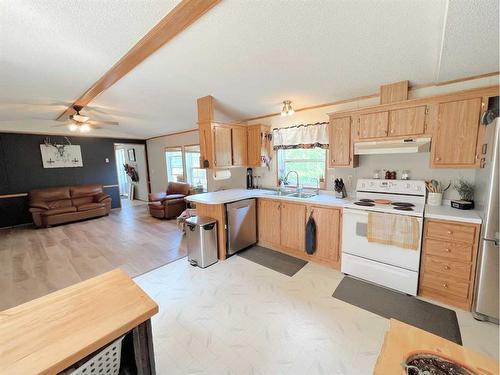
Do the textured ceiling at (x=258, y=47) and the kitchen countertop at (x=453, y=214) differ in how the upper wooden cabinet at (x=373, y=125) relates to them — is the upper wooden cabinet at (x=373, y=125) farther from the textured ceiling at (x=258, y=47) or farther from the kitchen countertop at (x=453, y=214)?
the kitchen countertop at (x=453, y=214)

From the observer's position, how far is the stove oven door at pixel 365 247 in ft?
7.59

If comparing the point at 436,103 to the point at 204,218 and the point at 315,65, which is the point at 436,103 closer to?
the point at 315,65

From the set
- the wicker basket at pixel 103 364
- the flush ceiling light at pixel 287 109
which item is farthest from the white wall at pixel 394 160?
the wicker basket at pixel 103 364

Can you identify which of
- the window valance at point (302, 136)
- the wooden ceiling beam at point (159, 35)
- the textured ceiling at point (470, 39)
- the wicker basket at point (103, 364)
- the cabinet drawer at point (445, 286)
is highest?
the wooden ceiling beam at point (159, 35)

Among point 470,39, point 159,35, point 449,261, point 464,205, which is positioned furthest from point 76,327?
point 464,205

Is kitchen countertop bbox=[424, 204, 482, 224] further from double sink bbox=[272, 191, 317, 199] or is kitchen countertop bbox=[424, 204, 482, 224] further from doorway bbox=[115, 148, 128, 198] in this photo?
doorway bbox=[115, 148, 128, 198]

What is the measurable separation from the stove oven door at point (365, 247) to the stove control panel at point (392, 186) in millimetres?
588

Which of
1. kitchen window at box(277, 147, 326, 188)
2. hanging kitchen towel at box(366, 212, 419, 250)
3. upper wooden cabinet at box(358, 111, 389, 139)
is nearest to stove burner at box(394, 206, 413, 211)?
hanging kitchen towel at box(366, 212, 419, 250)

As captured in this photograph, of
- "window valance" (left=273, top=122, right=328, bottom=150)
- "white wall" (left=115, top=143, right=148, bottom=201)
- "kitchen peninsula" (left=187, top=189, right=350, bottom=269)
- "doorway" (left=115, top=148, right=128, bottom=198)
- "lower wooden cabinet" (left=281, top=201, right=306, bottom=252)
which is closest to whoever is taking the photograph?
"kitchen peninsula" (left=187, top=189, right=350, bottom=269)

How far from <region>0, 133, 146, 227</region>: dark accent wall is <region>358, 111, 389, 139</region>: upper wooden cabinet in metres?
7.14

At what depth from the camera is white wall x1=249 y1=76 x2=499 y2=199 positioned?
2449mm

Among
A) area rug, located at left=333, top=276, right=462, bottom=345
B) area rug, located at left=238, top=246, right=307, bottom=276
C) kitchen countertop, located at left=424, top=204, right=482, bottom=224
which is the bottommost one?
area rug, located at left=333, top=276, right=462, bottom=345

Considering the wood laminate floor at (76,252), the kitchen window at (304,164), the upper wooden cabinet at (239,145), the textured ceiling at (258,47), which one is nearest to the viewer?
the textured ceiling at (258,47)

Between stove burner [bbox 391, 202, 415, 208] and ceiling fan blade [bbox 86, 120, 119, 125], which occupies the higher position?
ceiling fan blade [bbox 86, 120, 119, 125]
